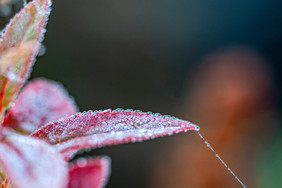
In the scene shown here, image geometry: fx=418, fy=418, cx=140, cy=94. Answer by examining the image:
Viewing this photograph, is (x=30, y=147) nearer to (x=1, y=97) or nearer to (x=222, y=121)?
(x=1, y=97)

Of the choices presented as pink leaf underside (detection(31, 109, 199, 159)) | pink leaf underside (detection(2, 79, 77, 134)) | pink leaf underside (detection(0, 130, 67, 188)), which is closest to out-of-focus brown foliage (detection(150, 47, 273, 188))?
pink leaf underside (detection(2, 79, 77, 134))

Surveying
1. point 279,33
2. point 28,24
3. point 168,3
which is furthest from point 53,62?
point 28,24

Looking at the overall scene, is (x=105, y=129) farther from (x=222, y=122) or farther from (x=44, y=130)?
(x=222, y=122)

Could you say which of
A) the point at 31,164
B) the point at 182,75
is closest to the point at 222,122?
the point at 182,75

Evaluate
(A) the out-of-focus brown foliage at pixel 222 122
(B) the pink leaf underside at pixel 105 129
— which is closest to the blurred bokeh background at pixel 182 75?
(A) the out-of-focus brown foliage at pixel 222 122

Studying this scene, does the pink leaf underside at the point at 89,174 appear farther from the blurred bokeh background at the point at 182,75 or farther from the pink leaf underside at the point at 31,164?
the blurred bokeh background at the point at 182,75
